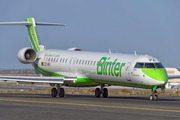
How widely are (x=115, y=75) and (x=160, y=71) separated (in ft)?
11.4

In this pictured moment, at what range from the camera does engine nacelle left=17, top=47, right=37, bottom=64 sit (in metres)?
34.8

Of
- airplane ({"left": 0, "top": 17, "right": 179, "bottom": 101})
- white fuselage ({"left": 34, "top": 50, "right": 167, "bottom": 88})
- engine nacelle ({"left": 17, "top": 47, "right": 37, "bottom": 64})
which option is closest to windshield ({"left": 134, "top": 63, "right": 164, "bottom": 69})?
airplane ({"left": 0, "top": 17, "right": 179, "bottom": 101})

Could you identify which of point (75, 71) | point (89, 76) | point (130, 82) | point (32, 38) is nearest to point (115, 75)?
point (130, 82)

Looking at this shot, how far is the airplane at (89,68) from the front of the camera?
25.7m

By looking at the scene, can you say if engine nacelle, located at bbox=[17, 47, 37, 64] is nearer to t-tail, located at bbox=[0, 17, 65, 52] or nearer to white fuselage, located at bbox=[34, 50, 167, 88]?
white fuselage, located at bbox=[34, 50, 167, 88]

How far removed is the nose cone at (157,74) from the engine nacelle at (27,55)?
13.2 m

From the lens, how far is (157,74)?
25.2 m

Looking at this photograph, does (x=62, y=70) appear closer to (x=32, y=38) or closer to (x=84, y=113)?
(x=32, y=38)

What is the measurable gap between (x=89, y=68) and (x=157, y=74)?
A: 22.5ft

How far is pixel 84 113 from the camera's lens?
1656 centimetres

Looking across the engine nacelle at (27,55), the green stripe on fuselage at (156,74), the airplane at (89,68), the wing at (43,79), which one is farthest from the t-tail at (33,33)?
the green stripe on fuselage at (156,74)

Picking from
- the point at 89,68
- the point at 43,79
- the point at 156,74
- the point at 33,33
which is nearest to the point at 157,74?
the point at 156,74

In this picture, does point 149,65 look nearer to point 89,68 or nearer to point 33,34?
point 89,68

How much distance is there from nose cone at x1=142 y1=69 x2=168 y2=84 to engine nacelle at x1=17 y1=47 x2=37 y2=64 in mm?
13224
